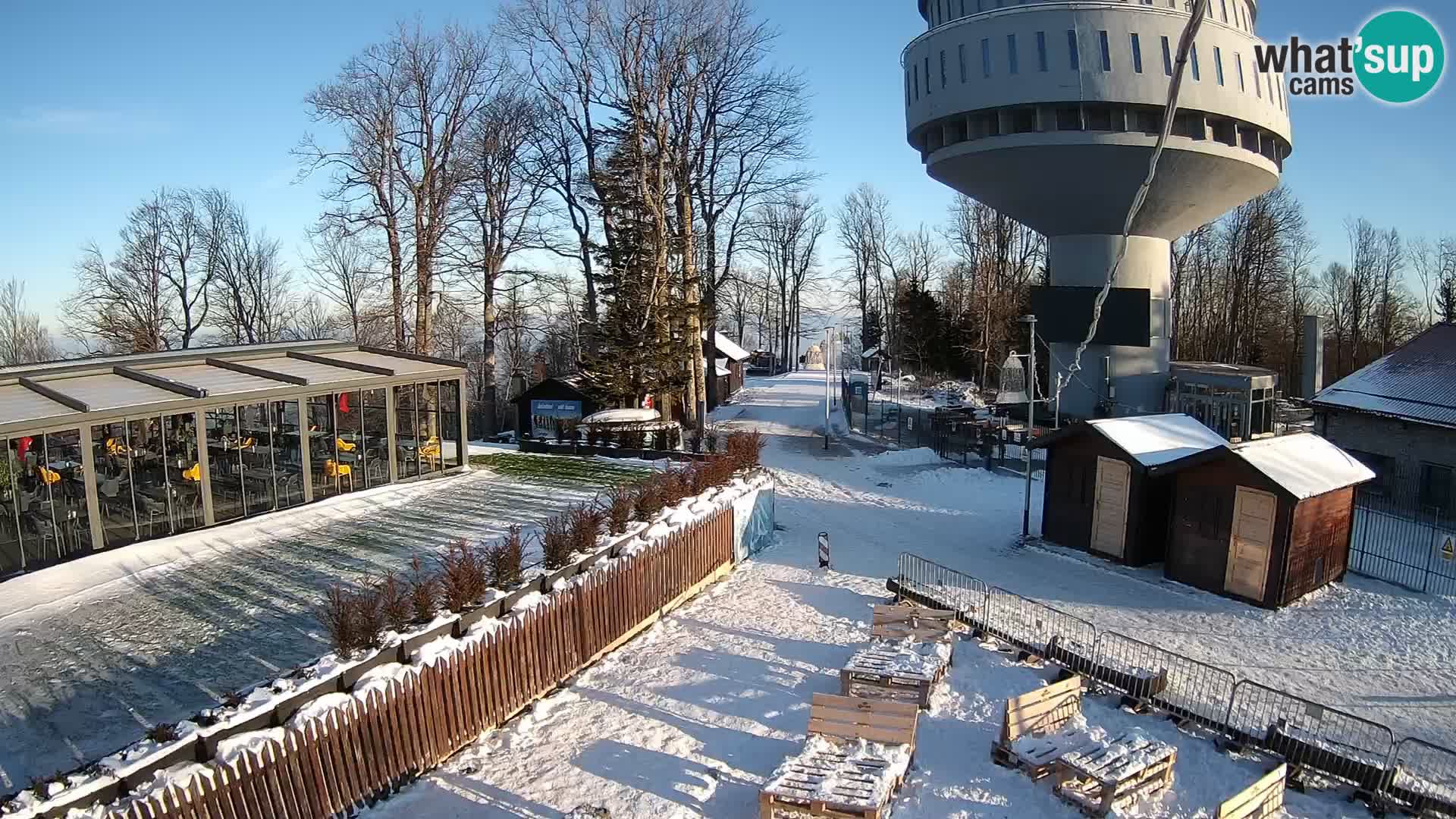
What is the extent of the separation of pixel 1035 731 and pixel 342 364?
17.9 meters

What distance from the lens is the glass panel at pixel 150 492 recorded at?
1589 cm

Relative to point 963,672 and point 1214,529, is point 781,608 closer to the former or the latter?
point 963,672

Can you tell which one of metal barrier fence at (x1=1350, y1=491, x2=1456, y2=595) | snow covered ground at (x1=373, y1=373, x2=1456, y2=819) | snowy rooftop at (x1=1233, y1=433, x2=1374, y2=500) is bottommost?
snow covered ground at (x1=373, y1=373, x2=1456, y2=819)

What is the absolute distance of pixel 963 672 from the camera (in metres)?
12.2

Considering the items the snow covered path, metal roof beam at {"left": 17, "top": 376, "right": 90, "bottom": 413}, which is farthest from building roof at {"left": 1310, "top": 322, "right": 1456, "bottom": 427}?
metal roof beam at {"left": 17, "top": 376, "right": 90, "bottom": 413}

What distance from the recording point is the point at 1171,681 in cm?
1201

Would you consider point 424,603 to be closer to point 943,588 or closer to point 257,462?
point 943,588

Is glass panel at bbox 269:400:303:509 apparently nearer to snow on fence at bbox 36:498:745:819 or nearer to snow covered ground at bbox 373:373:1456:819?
snow on fence at bbox 36:498:745:819

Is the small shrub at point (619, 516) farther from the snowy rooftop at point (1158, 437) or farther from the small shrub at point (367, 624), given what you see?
the snowy rooftop at point (1158, 437)

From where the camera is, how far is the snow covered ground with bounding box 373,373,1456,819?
29.9 feet

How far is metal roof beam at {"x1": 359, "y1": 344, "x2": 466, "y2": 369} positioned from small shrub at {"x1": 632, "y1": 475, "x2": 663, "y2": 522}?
8.38 meters

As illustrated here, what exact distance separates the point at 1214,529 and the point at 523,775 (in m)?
13.4

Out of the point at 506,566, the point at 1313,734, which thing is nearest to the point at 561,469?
the point at 506,566

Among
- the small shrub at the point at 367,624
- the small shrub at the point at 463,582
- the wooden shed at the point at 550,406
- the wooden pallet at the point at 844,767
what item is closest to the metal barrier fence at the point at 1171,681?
the wooden pallet at the point at 844,767
